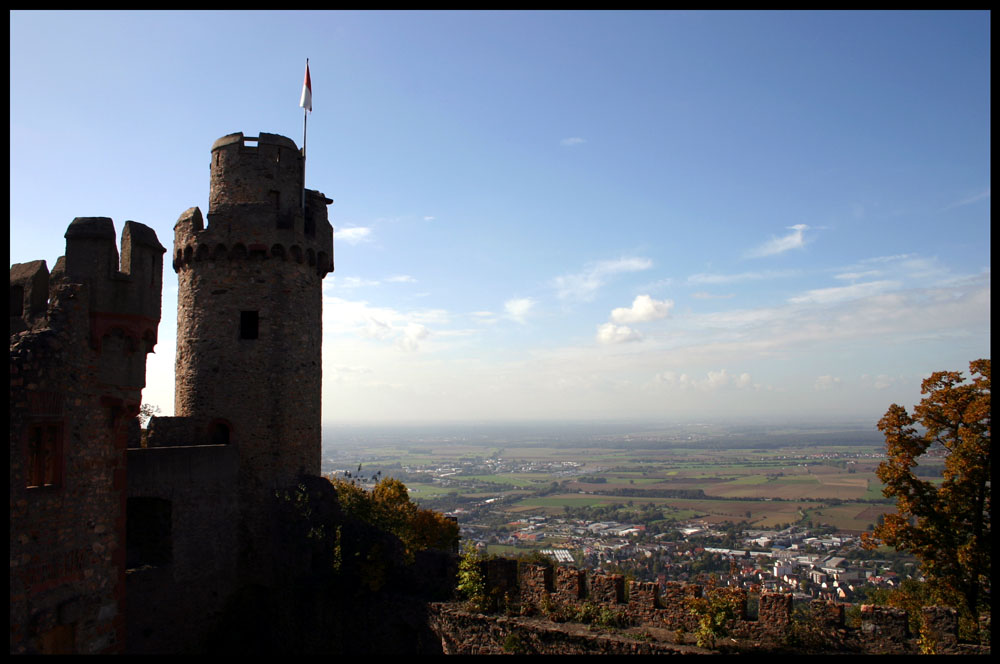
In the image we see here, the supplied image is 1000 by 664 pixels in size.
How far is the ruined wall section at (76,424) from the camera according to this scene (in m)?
8.40

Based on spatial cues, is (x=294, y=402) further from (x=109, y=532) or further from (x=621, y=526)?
(x=621, y=526)

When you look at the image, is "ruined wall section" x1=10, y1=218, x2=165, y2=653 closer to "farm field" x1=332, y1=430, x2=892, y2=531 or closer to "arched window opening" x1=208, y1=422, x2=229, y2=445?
"arched window opening" x1=208, y1=422, x2=229, y2=445

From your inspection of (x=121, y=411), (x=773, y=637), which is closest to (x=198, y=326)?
(x=121, y=411)

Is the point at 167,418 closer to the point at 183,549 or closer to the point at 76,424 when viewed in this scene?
the point at 183,549

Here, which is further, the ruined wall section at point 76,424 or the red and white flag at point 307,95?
the red and white flag at point 307,95

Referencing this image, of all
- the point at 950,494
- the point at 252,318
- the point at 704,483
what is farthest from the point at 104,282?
the point at 704,483

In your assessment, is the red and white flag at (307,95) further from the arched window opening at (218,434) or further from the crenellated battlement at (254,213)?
the arched window opening at (218,434)

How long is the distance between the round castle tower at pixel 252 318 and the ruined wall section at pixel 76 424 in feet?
15.9

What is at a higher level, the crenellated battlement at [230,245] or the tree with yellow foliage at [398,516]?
the crenellated battlement at [230,245]

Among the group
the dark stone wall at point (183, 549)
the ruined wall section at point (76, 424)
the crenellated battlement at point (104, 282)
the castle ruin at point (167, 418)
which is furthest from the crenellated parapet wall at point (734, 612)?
the crenellated battlement at point (104, 282)

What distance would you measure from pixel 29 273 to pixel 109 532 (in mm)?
3839

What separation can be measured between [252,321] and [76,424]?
22.5ft

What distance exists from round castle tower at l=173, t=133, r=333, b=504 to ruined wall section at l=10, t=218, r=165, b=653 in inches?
191

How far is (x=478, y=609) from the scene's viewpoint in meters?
12.7
